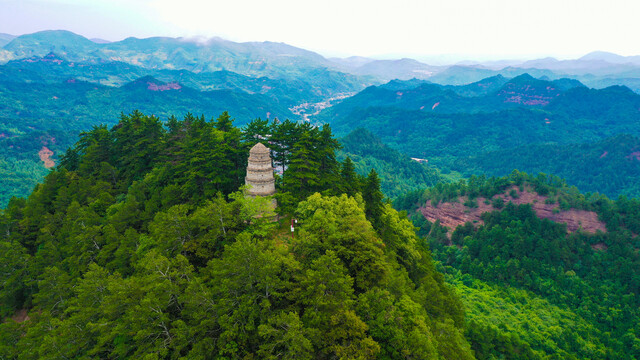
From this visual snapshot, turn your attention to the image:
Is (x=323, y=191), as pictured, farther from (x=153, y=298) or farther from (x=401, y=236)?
(x=153, y=298)

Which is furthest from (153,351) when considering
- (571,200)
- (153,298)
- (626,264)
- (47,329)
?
(571,200)

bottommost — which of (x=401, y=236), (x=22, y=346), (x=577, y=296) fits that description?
(x=577, y=296)

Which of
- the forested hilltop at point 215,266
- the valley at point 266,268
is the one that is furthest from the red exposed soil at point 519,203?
the forested hilltop at point 215,266

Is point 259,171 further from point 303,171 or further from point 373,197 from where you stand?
point 373,197

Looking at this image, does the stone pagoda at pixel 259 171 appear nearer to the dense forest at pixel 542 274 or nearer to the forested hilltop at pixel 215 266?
the forested hilltop at pixel 215 266

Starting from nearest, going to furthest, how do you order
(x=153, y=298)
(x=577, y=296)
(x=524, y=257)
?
(x=153, y=298), (x=577, y=296), (x=524, y=257)

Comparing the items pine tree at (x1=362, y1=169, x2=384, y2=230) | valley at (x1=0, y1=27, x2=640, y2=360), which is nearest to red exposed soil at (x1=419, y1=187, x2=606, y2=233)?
valley at (x1=0, y1=27, x2=640, y2=360)
